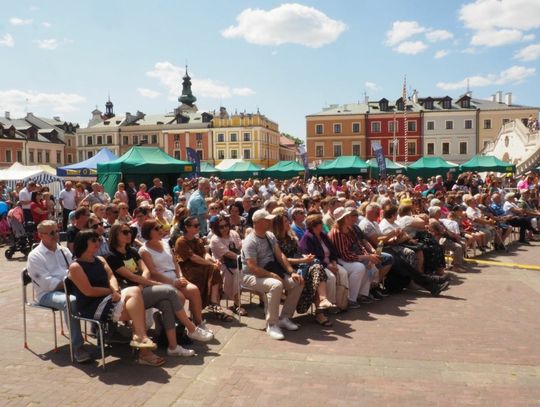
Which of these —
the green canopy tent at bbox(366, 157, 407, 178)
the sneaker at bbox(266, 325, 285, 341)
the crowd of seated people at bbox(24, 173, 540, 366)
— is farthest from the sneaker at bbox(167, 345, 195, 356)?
the green canopy tent at bbox(366, 157, 407, 178)

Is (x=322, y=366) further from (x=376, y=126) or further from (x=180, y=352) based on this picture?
(x=376, y=126)

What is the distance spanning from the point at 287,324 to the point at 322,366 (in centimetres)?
121

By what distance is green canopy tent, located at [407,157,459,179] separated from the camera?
28781mm

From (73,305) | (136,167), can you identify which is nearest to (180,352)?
(73,305)

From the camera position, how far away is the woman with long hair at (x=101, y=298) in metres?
4.73

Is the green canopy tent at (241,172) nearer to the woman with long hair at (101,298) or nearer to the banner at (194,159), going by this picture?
the banner at (194,159)

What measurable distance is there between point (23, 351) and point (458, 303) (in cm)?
577

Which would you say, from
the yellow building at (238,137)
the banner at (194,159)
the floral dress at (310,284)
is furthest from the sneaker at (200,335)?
the yellow building at (238,137)

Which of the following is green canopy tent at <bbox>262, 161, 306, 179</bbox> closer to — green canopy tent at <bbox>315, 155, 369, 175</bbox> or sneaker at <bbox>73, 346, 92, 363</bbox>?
green canopy tent at <bbox>315, 155, 369, 175</bbox>

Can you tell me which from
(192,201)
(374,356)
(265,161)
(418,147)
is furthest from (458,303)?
(265,161)

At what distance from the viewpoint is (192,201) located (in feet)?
32.0

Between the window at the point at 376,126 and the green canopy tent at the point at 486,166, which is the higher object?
the window at the point at 376,126

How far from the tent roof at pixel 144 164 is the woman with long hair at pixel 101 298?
13101 mm

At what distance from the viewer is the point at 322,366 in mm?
4812
